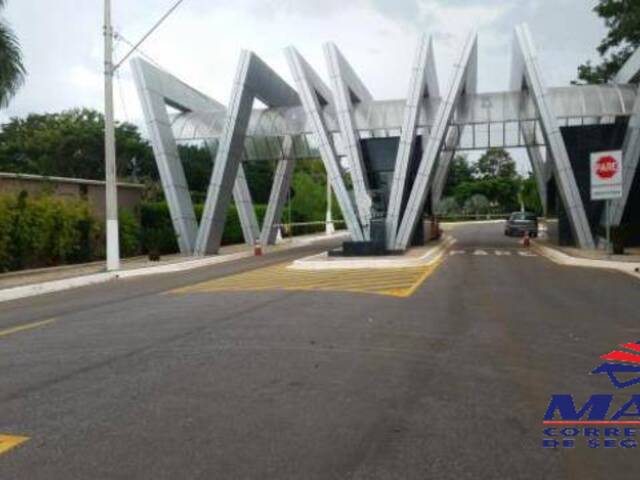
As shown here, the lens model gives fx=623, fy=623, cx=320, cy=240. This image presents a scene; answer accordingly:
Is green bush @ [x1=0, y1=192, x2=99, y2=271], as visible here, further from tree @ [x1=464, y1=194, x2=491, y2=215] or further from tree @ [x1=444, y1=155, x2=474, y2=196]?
tree @ [x1=444, y1=155, x2=474, y2=196]

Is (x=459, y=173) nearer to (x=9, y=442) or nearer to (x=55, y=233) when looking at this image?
(x=55, y=233)

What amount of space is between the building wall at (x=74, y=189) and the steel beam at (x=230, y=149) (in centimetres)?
356

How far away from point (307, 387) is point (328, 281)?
9804mm

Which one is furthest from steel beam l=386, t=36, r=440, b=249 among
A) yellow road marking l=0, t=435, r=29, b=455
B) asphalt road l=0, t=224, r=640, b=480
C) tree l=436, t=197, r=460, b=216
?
tree l=436, t=197, r=460, b=216

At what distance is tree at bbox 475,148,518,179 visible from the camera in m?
92.2

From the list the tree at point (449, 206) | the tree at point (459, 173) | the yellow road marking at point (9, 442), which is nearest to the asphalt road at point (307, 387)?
the yellow road marking at point (9, 442)

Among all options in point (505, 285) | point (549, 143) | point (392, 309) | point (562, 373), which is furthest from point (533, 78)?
point (562, 373)

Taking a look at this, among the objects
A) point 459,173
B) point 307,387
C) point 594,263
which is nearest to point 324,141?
point 594,263

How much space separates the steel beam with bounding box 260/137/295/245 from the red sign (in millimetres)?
17599

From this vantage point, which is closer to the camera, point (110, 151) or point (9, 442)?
point (9, 442)

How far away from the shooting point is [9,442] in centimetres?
444

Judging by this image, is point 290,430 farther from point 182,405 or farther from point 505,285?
point 505,285

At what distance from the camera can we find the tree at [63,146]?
165 feet

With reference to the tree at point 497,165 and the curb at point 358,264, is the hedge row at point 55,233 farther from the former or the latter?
the tree at point 497,165
